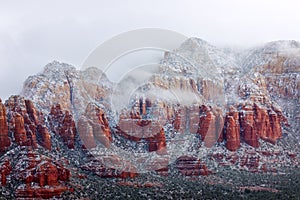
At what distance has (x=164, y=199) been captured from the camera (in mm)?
121625

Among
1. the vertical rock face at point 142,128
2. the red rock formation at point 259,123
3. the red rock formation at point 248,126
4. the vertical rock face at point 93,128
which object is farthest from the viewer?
the red rock formation at point 259,123

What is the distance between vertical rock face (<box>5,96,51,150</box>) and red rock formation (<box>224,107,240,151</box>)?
184 ft

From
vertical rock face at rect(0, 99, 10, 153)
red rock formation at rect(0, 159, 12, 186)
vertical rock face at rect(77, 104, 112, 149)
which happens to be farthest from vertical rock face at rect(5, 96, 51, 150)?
red rock formation at rect(0, 159, 12, 186)

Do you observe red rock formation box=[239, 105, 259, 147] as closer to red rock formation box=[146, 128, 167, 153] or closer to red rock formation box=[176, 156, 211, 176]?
red rock formation box=[176, 156, 211, 176]

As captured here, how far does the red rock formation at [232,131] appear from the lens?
173750mm

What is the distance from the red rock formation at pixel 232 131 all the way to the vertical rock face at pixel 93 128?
3691 centimetres

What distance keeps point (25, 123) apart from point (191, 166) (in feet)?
146

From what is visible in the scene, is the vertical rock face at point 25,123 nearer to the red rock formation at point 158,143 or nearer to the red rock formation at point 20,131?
the red rock formation at point 20,131

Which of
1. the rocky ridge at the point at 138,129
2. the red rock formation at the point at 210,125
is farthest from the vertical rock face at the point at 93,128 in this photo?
the red rock formation at the point at 210,125

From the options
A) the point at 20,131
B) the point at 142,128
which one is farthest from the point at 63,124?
the point at 142,128

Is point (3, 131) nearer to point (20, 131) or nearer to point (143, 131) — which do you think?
point (20, 131)

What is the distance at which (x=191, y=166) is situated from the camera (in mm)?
155125

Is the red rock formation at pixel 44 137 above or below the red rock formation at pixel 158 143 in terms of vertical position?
above

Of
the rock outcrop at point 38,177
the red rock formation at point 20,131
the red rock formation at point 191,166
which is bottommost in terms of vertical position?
the red rock formation at point 191,166
